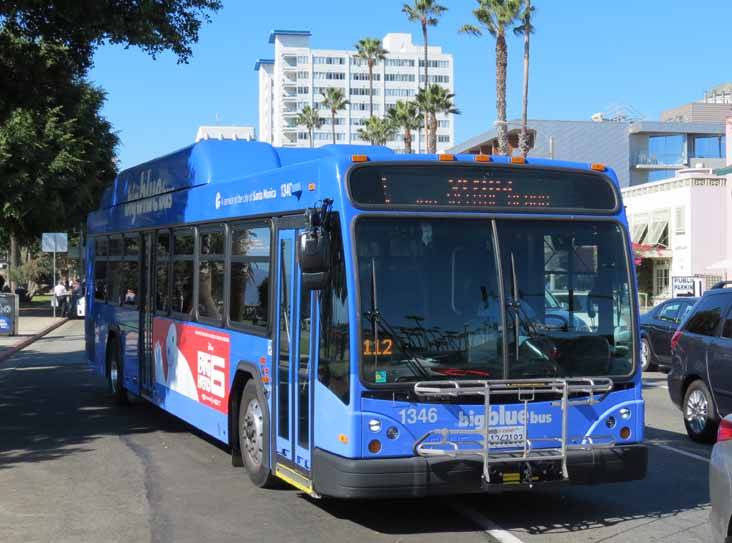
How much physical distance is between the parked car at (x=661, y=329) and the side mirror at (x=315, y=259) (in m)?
13.9

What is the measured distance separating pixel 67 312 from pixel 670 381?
128ft

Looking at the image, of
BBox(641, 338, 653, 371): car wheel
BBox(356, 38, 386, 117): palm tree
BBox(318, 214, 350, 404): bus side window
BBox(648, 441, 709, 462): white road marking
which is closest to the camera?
BBox(318, 214, 350, 404): bus side window

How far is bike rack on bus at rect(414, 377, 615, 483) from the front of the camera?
702cm

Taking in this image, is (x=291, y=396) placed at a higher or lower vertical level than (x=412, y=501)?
higher

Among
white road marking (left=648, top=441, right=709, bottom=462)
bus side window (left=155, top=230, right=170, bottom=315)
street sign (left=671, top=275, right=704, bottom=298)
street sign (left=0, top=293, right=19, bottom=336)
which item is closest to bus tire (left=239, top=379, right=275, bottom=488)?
bus side window (left=155, top=230, right=170, bottom=315)

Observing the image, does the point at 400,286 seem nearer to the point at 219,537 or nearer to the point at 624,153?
the point at 219,537

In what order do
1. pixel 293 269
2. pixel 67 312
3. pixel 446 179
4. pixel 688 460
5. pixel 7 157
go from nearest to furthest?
pixel 446 179
pixel 293 269
pixel 688 460
pixel 7 157
pixel 67 312

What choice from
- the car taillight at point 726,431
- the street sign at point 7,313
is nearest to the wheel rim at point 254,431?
the car taillight at point 726,431

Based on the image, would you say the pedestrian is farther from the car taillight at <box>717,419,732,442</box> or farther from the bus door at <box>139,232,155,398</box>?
the car taillight at <box>717,419,732,442</box>

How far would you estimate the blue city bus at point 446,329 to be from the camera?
7027mm

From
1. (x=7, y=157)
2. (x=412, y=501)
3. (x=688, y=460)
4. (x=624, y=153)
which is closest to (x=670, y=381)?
(x=688, y=460)

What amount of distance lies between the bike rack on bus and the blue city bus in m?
0.01

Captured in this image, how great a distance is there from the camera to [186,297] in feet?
37.3

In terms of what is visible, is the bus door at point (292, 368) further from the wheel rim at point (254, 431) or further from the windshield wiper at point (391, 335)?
the windshield wiper at point (391, 335)
